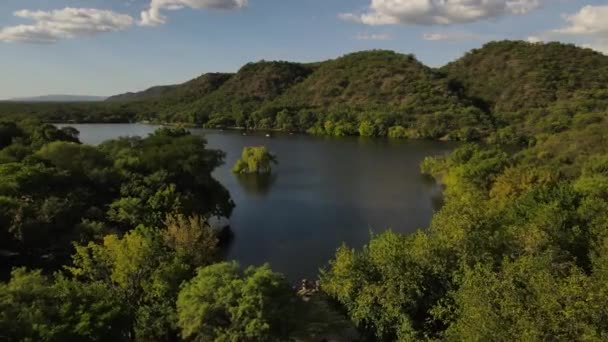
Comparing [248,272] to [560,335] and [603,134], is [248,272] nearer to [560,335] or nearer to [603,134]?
[560,335]

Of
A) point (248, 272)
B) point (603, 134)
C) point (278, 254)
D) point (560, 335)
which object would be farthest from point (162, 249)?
point (603, 134)

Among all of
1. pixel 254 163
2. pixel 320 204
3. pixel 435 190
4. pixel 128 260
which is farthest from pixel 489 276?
pixel 254 163

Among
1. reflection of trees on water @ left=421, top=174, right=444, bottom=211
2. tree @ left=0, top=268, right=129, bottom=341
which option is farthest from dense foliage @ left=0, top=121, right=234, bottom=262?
reflection of trees on water @ left=421, top=174, right=444, bottom=211

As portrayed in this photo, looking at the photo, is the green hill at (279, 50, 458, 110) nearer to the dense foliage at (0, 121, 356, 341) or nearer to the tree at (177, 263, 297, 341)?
the dense foliage at (0, 121, 356, 341)

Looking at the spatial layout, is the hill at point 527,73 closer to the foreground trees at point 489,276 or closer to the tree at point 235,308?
→ the foreground trees at point 489,276

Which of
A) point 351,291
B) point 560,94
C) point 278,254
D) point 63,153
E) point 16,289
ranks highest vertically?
point 560,94

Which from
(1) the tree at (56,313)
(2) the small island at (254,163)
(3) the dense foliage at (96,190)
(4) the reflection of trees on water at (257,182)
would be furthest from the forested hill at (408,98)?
(1) the tree at (56,313)

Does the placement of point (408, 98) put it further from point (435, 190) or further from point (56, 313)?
point (56, 313)
